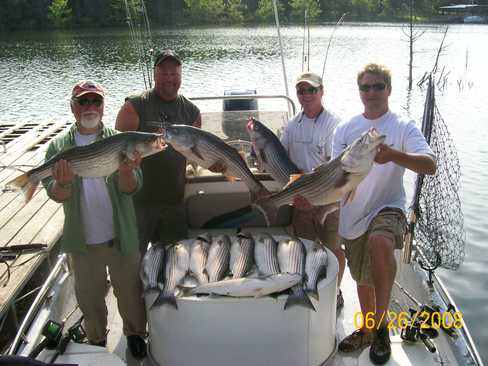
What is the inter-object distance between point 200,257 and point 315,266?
2.77 feet

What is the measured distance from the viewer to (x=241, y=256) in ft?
11.6

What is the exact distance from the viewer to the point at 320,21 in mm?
57656

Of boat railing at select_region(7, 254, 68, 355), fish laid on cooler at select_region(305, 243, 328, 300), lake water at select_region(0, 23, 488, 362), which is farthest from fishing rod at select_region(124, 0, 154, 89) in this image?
fish laid on cooler at select_region(305, 243, 328, 300)

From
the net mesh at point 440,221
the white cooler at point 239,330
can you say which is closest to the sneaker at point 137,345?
the white cooler at point 239,330

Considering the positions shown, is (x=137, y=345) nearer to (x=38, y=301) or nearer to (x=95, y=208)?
(x=38, y=301)

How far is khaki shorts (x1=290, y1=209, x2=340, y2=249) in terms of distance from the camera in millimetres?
4328

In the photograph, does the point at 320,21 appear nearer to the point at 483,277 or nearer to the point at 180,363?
the point at 483,277

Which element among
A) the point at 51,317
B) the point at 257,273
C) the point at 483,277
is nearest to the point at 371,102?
the point at 257,273

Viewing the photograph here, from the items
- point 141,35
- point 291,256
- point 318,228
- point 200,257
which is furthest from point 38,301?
point 141,35

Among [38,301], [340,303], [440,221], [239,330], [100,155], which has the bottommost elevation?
[440,221]

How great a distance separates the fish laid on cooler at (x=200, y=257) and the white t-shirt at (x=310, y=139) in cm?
112

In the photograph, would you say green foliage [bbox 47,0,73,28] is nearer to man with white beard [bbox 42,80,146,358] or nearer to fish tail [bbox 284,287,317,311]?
man with white beard [bbox 42,80,146,358]

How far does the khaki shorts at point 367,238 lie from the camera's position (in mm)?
3412

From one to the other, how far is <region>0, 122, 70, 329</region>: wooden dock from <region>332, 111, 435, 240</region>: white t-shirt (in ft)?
11.8
